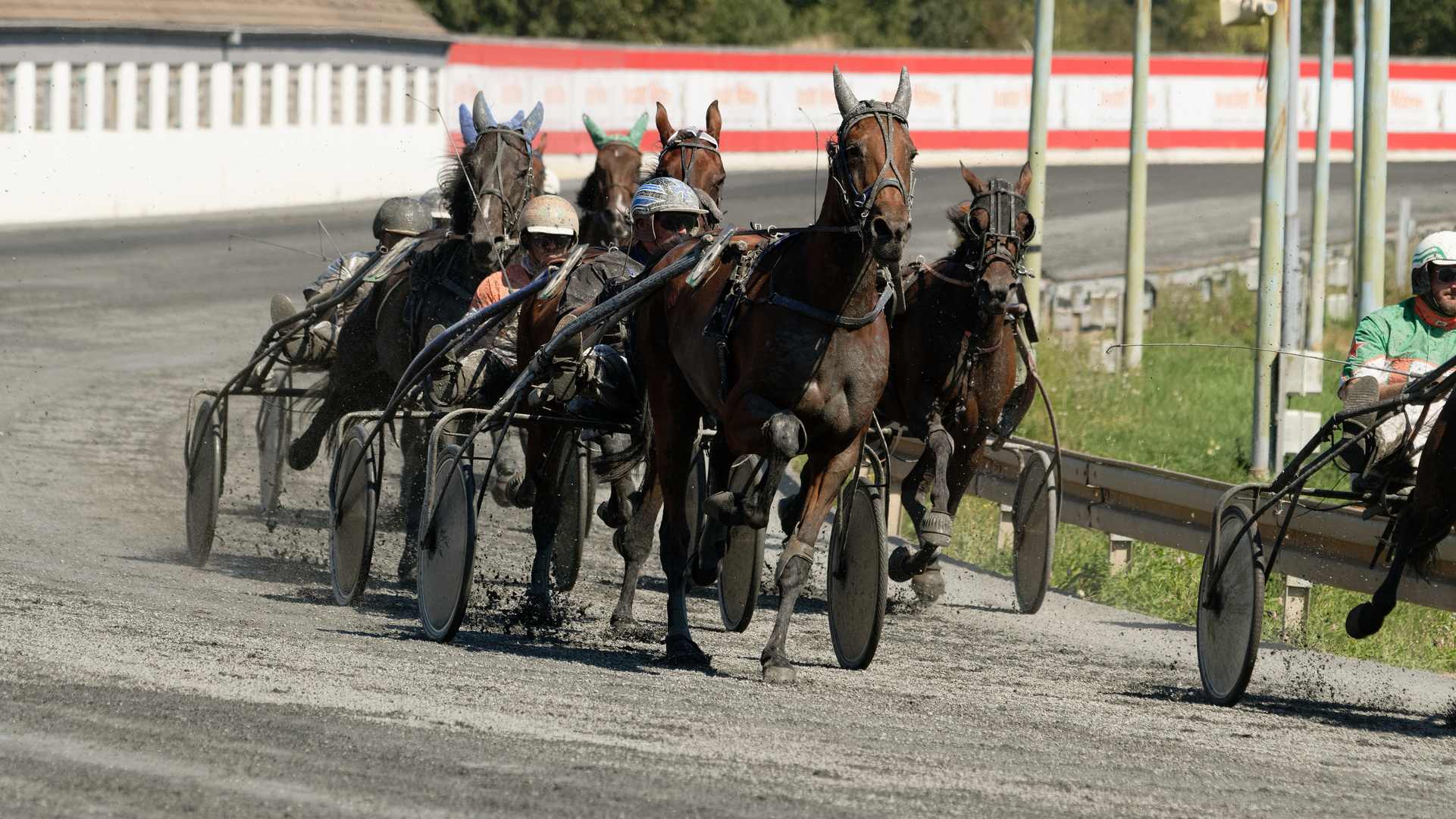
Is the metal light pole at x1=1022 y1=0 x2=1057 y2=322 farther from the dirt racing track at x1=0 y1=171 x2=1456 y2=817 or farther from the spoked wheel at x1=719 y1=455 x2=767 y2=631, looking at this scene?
the spoked wheel at x1=719 y1=455 x2=767 y2=631

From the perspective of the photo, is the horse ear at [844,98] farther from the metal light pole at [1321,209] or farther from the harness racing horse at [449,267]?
the metal light pole at [1321,209]

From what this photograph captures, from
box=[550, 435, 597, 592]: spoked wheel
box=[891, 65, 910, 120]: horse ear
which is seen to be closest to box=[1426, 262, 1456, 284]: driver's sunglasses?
box=[891, 65, 910, 120]: horse ear

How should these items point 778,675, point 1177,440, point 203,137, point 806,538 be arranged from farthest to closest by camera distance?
point 203,137, point 1177,440, point 806,538, point 778,675

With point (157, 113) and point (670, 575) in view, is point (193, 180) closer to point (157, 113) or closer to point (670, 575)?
point (157, 113)

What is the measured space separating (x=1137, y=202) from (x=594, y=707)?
13.3 metres

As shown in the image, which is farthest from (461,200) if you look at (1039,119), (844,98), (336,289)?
(1039,119)

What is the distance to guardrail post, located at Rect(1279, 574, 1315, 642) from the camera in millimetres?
9273

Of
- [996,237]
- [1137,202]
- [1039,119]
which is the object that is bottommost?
[996,237]

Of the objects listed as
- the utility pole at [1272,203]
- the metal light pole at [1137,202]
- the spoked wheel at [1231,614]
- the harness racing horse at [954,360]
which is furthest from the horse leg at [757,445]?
the metal light pole at [1137,202]

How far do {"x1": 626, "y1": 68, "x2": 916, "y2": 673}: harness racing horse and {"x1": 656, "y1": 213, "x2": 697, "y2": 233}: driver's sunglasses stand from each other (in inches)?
52.7

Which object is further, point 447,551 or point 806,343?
point 447,551

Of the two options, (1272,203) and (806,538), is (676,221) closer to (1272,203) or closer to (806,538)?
(806,538)

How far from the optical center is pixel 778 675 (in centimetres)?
722

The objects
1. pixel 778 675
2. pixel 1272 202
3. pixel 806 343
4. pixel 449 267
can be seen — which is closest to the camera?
pixel 806 343
